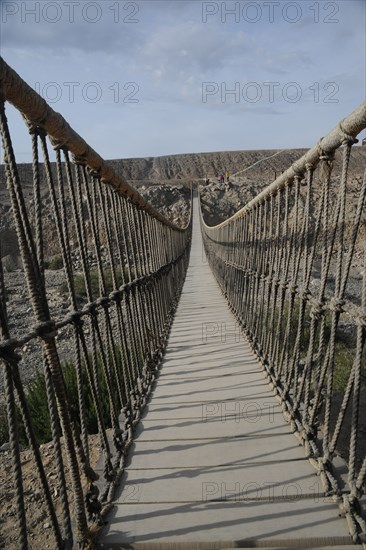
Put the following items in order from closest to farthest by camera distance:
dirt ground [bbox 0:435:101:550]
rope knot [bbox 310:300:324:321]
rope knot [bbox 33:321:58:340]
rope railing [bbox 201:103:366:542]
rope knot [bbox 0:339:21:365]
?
rope knot [bbox 0:339:21:365] < rope knot [bbox 33:321:58:340] < rope railing [bbox 201:103:366:542] < rope knot [bbox 310:300:324:321] < dirt ground [bbox 0:435:101:550]

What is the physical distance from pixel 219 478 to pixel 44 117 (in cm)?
154

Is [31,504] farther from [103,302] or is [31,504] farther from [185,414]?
[103,302]

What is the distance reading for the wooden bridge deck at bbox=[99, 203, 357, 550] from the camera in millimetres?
1691

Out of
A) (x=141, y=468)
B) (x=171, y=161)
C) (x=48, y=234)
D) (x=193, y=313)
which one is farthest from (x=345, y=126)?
(x=171, y=161)

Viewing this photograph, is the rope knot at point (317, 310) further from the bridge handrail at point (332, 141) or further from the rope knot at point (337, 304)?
the bridge handrail at point (332, 141)

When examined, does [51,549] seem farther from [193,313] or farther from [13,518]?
[193,313]

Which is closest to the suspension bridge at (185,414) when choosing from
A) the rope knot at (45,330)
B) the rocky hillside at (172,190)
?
the rope knot at (45,330)

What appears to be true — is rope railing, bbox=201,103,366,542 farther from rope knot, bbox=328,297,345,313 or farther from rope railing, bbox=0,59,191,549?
rope railing, bbox=0,59,191,549

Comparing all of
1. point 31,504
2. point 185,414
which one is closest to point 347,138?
point 185,414

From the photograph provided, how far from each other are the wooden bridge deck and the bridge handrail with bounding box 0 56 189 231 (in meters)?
1.37

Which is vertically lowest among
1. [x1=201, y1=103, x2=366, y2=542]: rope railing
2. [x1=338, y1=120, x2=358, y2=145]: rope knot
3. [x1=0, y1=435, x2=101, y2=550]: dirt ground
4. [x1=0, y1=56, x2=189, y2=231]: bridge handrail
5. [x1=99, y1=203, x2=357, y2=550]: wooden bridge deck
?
[x1=0, y1=435, x2=101, y2=550]: dirt ground

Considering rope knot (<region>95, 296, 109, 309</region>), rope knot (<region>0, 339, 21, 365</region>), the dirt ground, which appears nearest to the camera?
rope knot (<region>0, 339, 21, 365</region>)

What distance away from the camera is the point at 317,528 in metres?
1.68

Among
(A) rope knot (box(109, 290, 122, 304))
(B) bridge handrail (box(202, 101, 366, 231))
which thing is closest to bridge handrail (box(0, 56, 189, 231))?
(A) rope knot (box(109, 290, 122, 304))
